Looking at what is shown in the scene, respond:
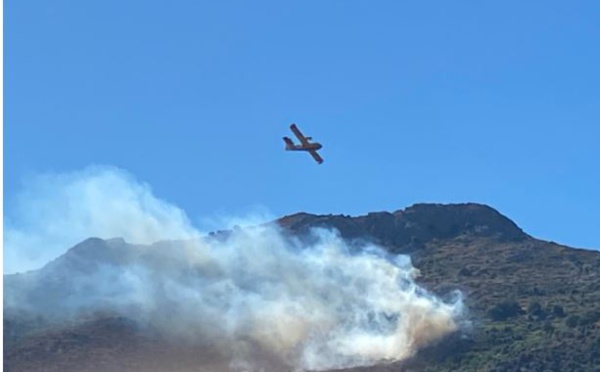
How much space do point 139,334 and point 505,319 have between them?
223 feet

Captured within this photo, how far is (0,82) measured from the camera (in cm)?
1642

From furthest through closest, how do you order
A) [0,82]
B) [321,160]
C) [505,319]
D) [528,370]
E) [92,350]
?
[505,319] < [92,350] < [528,370] < [321,160] < [0,82]

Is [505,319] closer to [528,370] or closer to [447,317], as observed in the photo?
[447,317]

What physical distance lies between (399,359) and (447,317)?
21.1 metres

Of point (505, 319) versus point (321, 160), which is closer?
point (321, 160)

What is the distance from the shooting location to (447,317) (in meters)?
196

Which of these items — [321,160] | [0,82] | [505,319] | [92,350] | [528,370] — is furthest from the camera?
[505,319]

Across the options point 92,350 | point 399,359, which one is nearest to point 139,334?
point 92,350

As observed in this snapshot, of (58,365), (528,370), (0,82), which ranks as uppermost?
(58,365)

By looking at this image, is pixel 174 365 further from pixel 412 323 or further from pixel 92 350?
pixel 412 323

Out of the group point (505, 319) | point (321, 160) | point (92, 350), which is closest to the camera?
point (321, 160)

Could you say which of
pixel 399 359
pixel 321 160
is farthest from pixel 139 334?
pixel 321 160

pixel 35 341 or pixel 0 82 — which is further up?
pixel 35 341

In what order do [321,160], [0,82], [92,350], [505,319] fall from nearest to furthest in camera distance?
[0,82] → [321,160] → [92,350] → [505,319]
